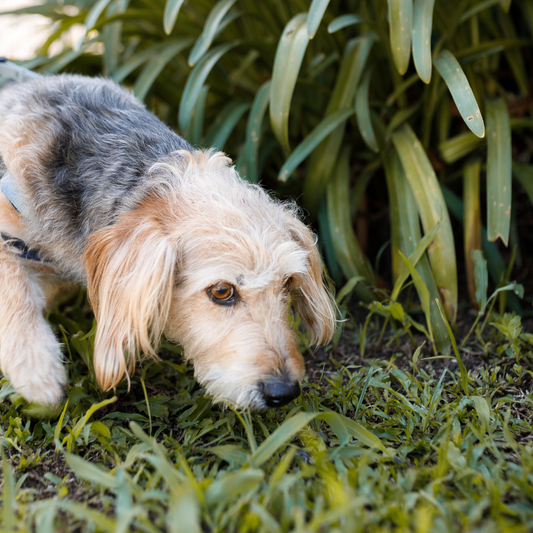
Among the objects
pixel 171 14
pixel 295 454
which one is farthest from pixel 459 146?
pixel 295 454

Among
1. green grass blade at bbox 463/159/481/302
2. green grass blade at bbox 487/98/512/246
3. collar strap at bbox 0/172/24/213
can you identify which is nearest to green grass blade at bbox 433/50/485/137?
green grass blade at bbox 487/98/512/246

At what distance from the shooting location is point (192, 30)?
351cm

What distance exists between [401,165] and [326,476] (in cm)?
204

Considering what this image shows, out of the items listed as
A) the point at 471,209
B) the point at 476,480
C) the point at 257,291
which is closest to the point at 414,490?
the point at 476,480

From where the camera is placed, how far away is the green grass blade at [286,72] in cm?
257

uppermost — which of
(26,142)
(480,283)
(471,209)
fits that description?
(26,142)

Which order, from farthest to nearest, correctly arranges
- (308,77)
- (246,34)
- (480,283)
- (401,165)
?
(246,34), (308,77), (401,165), (480,283)

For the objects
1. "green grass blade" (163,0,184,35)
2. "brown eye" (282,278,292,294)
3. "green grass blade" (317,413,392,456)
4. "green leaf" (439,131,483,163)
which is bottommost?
"green grass blade" (317,413,392,456)

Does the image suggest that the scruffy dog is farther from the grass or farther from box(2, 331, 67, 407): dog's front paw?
the grass

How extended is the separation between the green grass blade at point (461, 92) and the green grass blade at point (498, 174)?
41cm

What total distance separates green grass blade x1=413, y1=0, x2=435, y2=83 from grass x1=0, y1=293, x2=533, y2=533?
1.30 meters

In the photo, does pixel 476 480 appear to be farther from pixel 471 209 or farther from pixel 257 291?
pixel 471 209

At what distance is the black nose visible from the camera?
5.47 feet

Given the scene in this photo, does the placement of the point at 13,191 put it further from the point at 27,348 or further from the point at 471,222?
the point at 471,222
